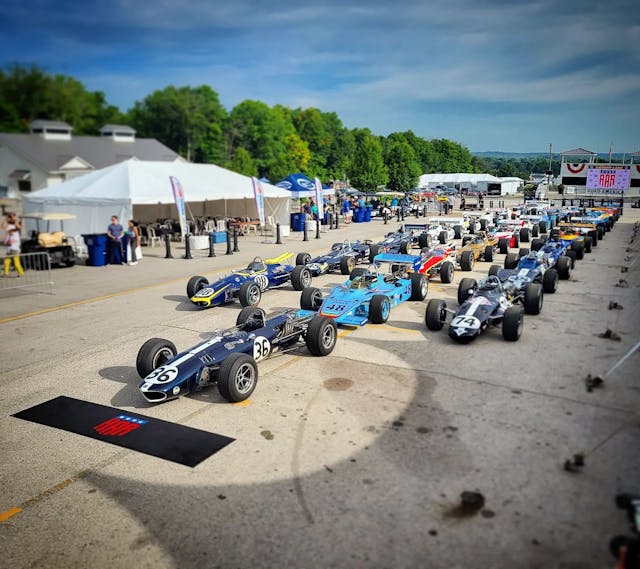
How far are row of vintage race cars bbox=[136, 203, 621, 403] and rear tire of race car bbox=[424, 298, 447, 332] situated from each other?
0.07 ft

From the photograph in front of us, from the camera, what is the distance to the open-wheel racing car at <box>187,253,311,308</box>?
43.3ft

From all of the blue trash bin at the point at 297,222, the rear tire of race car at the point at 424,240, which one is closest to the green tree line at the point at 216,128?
the blue trash bin at the point at 297,222

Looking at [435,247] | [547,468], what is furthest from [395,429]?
[435,247]

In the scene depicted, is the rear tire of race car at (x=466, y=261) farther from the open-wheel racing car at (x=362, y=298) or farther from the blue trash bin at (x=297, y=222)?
A: the blue trash bin at (x=297, y=222)

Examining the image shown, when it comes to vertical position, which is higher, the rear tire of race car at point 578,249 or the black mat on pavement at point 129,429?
the rear tire of race car at point 578,249

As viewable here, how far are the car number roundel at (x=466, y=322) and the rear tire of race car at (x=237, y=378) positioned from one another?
13.8ft

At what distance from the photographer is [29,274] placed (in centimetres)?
1873

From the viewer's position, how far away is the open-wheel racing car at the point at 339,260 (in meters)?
17.1

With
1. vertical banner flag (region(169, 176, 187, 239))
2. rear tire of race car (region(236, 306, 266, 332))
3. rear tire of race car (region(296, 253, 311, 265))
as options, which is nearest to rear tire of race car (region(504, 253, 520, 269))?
rear tire of race car (region(296, 253, 311, 265))

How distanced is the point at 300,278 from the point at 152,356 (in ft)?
23.5

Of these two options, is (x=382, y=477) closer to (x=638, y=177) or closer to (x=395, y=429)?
(x=395, y=429)

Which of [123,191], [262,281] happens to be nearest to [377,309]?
[262,281]

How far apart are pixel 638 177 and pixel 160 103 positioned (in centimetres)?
6624

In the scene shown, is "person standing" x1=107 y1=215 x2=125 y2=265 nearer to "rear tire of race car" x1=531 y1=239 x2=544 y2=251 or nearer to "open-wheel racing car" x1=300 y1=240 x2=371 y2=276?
"open-wheel racing car" x1=300 y1=240 x2=371 y2=276
